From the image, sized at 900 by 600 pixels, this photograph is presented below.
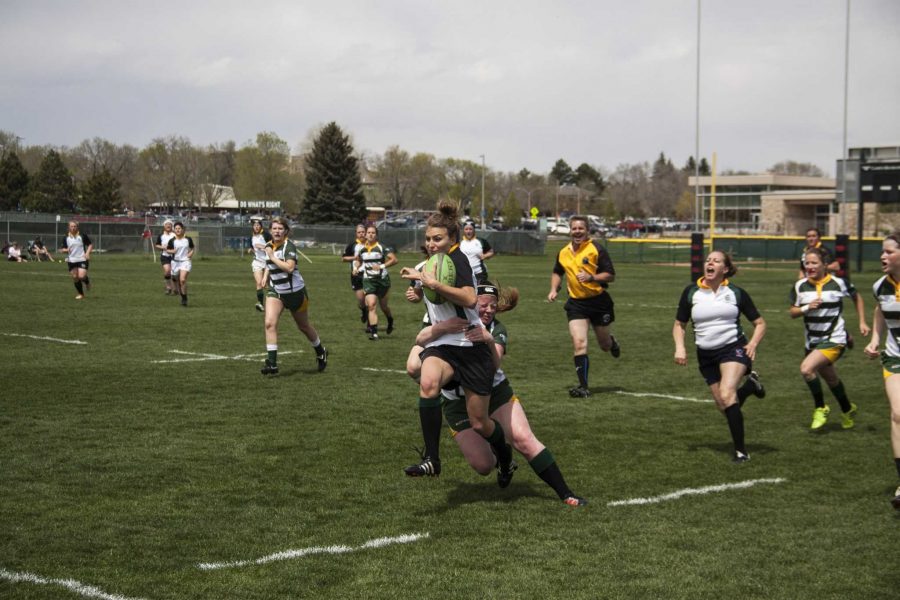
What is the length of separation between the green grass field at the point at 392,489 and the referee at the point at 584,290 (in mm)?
592

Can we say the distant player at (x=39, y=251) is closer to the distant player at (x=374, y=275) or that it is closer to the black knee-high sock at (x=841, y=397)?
the distant player at (x=374, y=275)

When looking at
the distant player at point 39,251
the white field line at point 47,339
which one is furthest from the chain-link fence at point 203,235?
the white field line at point 47,339

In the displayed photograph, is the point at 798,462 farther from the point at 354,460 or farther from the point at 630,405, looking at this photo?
the point at 354,460

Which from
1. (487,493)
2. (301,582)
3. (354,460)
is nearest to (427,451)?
(487,493)

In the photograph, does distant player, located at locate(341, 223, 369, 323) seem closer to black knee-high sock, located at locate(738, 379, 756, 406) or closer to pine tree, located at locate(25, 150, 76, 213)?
black knee-high sock, located at locate(738, 379, 756, 406)

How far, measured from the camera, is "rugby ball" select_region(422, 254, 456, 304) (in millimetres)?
7426

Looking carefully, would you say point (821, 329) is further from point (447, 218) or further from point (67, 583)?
point (67, 583)

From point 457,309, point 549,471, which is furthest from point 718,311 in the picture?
point 457,309

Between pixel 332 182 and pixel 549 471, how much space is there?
314 feet

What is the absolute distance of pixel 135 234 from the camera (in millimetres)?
63531

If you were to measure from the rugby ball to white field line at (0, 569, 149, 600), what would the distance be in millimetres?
3032

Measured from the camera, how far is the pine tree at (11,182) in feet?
328

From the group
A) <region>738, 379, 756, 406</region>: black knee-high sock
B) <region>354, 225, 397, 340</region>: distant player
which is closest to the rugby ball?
<region>738, 379, 756, 406</region>: black knee-high sock

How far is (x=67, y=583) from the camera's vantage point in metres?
5.77
